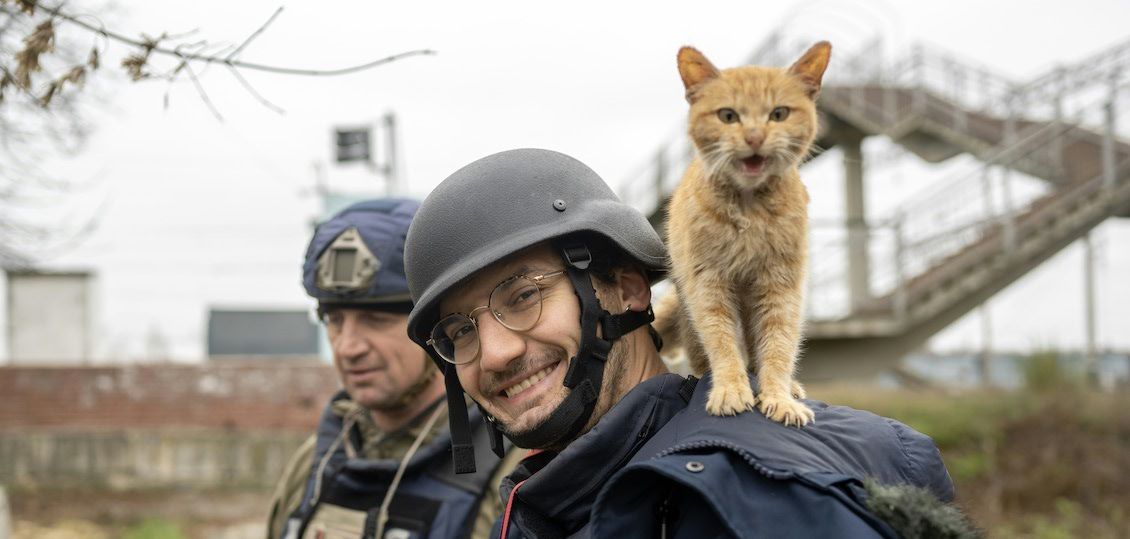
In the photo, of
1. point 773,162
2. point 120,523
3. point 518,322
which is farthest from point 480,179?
point 120,523

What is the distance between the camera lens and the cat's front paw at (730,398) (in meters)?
2.10

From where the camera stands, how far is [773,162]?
2.27 metres

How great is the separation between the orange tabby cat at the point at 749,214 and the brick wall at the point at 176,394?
44.4ft

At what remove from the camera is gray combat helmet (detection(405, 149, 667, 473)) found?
7.80 ft

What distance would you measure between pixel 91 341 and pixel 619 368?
18837 millimetres

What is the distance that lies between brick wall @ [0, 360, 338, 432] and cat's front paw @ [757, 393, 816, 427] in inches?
541

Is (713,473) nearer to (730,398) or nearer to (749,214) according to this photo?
(730,398)

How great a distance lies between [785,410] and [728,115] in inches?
30.9

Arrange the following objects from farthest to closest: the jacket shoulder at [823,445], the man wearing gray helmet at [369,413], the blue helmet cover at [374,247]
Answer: the blue helmet cover at [374,247] < the man wearing gray helmet at [369,413] < the jacket shoulder at [823,445]

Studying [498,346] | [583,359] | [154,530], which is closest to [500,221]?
[498,346]

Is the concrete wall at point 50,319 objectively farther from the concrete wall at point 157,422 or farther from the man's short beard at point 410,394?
the man's short beard at point 410,394

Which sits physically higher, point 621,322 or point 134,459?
point 621,322

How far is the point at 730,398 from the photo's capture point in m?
2.14

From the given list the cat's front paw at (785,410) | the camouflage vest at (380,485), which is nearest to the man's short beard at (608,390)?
the cat's front paw at (785,410)
